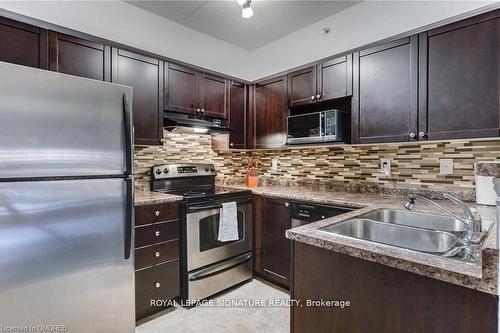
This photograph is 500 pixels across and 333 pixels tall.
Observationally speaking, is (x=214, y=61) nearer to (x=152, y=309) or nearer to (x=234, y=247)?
(x=234, y=247)

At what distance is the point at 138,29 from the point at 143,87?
686 millimetres

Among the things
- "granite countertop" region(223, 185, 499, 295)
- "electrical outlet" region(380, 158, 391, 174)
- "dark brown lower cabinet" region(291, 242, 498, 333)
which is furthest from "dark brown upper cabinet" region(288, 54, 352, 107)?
"dark brown lower cabinet" region(291, 242, 498, 333)

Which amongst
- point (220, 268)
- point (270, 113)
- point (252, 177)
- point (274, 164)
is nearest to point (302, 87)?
point (270, 113)

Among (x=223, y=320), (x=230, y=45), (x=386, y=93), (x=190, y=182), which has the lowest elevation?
(x=223, y=320)

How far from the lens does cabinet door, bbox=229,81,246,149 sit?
303 centimetres

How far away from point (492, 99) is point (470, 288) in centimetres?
147

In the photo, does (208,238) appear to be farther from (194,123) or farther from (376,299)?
(376,299)

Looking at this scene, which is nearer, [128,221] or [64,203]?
[64,203]

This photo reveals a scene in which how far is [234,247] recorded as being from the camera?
8.49 ft

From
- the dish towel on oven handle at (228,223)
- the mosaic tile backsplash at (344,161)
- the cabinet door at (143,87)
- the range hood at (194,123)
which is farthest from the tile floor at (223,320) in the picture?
the range hood at (194,123)

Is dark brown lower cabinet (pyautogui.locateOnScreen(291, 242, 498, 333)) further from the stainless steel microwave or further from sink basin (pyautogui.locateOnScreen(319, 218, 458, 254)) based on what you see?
the stainless steel microwave

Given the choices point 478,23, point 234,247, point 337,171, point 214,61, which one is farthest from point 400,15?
point 234,247

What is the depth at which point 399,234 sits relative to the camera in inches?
59.3

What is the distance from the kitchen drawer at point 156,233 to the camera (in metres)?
2.02
